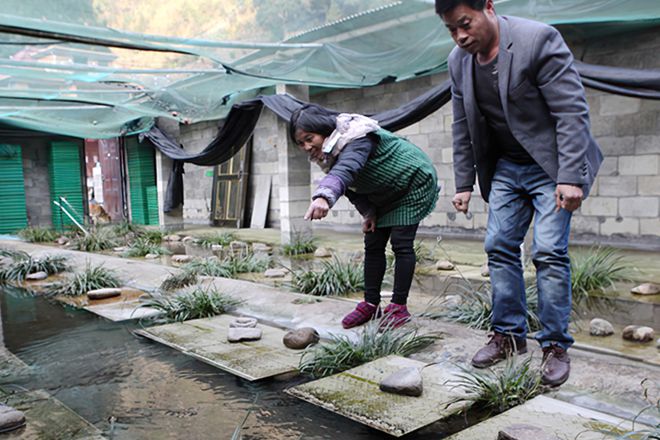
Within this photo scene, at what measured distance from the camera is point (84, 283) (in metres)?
4.96

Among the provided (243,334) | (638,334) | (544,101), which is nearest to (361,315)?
(243,334)

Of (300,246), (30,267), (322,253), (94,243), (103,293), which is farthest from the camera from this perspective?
(94,243)

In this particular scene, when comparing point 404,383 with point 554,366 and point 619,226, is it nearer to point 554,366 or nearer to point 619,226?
point 554,366

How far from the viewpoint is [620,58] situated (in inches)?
251

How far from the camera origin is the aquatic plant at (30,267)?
602cm

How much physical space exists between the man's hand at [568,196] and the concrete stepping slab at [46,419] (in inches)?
73.2

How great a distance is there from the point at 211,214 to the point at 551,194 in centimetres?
1066

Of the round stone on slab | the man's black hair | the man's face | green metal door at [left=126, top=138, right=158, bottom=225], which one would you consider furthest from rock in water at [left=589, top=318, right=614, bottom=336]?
green metal door at [left=126, top=138, right=158, bottom=225]

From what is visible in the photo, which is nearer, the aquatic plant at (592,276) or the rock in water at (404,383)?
the rock in water at (404,383)

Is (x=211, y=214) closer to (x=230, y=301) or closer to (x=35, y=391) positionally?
(x=230, y=301)

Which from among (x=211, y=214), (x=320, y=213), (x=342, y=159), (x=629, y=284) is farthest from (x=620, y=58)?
(x=211, y=214)

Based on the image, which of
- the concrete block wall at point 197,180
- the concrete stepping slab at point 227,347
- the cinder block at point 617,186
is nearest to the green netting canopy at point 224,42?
the cinder block at point 617,186

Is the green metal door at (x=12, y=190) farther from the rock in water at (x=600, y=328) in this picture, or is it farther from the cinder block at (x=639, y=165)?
the rock in water at (x=600, y=328)

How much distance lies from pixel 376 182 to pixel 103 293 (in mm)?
2856
